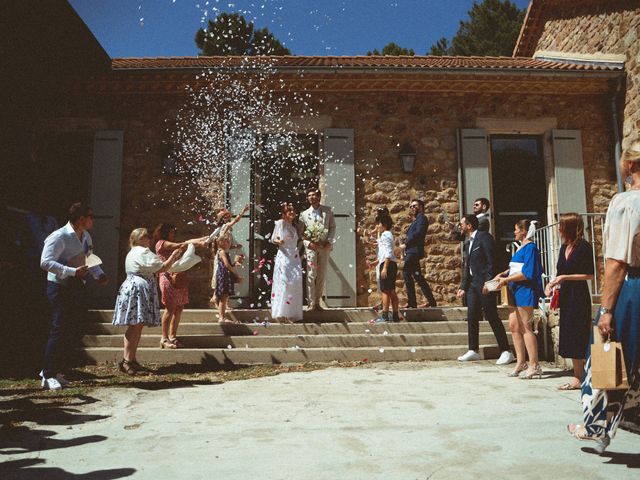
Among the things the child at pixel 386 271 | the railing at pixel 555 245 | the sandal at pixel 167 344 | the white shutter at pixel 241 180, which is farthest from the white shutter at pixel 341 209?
the sandal at pixel 167 344

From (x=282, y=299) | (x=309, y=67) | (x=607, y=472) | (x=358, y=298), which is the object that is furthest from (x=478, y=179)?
(x=607, y=472)

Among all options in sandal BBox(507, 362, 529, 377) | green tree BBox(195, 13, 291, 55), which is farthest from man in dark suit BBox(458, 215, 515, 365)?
green tree BBox(195, 13, 291, 55)

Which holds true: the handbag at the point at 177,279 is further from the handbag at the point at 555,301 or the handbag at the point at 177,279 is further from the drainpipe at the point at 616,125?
the drainpipe at the point at 616,125

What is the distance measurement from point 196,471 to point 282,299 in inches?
171

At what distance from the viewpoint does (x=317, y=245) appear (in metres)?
7.32

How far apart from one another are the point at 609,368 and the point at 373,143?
686 cm

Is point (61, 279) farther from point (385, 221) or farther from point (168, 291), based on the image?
point (385, 221)

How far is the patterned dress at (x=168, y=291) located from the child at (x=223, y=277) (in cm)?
61

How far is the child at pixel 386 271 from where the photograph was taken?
6832mm

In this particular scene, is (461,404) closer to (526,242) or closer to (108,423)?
(526,242)

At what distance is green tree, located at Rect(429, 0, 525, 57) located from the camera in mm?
22516

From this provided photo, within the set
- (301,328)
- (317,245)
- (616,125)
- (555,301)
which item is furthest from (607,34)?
(301,328)

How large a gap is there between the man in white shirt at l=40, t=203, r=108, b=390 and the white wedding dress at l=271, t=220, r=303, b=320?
2487mm

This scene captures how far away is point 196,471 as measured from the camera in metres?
2.51
